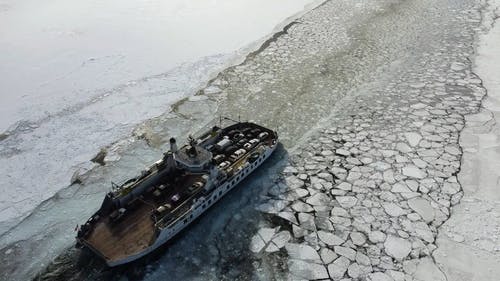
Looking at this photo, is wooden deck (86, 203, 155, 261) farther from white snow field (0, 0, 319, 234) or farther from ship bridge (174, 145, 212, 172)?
white snow field (0, 0, 319, 234)

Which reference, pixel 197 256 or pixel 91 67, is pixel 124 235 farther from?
pixel 91 67

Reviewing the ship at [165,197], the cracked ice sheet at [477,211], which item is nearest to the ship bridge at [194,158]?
Answer: the ship at [165,197]

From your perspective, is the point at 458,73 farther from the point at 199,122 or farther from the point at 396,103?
the point at 199,122

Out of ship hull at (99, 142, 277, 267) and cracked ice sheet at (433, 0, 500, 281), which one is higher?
ship hull at (99, 142, 277, 267)

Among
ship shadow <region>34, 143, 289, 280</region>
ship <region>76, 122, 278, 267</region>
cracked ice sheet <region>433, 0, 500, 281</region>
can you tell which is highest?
ship <region>76, 122, 278, 267</region>

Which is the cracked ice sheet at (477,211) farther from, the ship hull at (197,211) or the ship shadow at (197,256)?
the ship hull at (197,211)

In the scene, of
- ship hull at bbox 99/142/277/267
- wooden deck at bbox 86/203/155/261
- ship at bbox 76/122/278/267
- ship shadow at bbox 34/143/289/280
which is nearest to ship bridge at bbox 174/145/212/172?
ship at bbox 76/122/278/267
